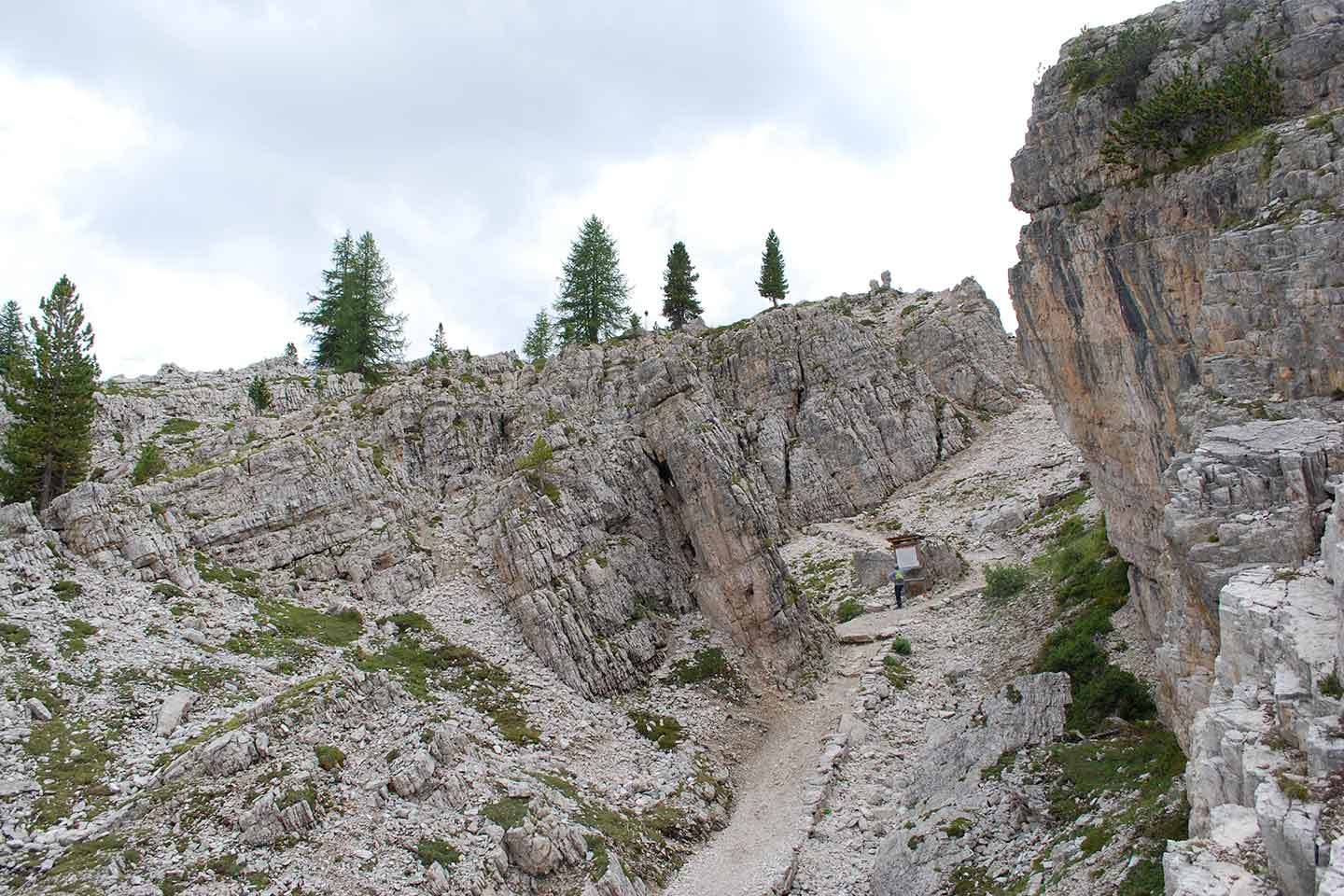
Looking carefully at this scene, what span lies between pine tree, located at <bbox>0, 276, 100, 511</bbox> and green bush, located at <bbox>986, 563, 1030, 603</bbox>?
59.2 m

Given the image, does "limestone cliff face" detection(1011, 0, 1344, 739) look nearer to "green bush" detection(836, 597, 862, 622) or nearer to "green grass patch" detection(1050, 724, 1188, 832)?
"green grass patch" detection(1050, 724, 1188, 832)

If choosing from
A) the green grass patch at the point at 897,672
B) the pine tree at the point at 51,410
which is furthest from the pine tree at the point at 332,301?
the green grass patch at the point at 897,672

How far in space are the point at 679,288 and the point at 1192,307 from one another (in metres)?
77.1

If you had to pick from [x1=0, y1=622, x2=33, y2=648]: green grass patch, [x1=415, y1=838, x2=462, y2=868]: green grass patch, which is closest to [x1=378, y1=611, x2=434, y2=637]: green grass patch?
[x1=0, y1=622, x2=33, y2=648]: green grass patch

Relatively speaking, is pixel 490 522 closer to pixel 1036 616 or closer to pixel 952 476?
pixel 1036 616

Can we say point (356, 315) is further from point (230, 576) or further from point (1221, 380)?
point (1221, 380)

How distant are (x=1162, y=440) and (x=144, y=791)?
140 feet

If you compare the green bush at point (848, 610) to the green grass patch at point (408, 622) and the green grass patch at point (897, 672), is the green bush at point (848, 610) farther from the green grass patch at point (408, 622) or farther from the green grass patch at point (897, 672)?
the green grass patch at point (408, 622)

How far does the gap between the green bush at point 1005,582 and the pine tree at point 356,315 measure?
5982cm

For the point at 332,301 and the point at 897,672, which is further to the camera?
the point at 332,301

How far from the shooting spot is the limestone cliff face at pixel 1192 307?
2278cm

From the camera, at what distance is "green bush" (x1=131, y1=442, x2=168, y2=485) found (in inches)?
2242

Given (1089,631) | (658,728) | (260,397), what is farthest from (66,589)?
(1089,631)

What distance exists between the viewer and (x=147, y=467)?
57531 millimetres
